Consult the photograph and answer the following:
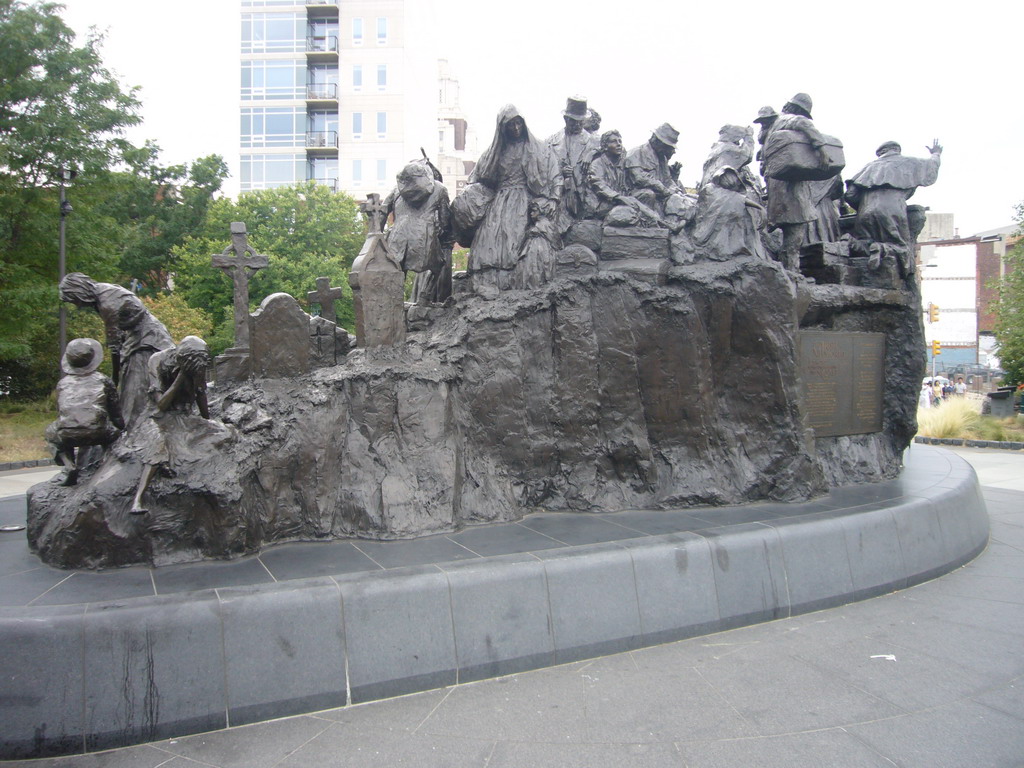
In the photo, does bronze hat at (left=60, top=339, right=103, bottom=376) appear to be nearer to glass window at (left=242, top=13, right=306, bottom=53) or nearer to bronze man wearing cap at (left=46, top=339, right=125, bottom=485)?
bronze man wearing cap at (left=46, top=339, right=125, bottom=485)

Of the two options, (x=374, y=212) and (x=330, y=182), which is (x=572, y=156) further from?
(x=330, y=182)

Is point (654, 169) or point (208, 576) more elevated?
point (654, 169)

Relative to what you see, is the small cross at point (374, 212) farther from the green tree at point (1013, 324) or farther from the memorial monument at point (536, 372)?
the green tree at point (1013, 324)

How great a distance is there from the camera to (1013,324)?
23609 millimetres

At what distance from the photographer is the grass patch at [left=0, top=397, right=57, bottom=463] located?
55.5 feet

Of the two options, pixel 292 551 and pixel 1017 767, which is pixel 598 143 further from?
pixel 1017 767

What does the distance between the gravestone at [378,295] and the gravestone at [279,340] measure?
59 cm

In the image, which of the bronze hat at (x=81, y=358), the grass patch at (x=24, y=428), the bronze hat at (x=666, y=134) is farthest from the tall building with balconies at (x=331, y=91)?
the bronze hat at (x=81, y=358)

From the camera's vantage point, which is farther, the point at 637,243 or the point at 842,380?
the point at 842,380

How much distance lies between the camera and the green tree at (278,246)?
26.6 m

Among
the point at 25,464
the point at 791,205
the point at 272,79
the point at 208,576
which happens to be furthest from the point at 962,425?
the point at 272,79

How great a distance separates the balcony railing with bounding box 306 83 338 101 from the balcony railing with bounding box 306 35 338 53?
1830 mm

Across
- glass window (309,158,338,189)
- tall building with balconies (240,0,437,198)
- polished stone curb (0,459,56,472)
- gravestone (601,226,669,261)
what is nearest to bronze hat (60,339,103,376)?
gravestone (601,226,669,261)

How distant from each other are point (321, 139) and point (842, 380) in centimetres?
3811
